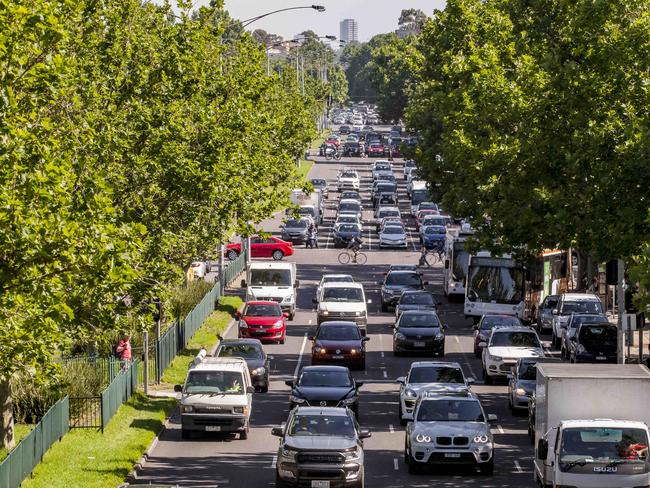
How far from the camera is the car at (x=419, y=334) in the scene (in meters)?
51.9

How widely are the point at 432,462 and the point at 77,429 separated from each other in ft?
28.8

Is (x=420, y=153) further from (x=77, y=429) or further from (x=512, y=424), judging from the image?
(x=77, y=429)

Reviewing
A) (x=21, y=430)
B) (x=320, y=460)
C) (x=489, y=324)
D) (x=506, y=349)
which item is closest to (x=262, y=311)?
(x=489, y=324)

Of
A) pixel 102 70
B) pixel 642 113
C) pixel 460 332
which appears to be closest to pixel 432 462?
pixel 642 113

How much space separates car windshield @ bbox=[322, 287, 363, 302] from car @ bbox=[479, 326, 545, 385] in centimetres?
1189

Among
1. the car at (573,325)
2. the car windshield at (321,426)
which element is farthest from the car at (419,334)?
the car windshield at (321,426)

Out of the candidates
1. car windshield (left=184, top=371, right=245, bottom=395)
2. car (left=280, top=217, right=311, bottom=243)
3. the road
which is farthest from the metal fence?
car (left=280, top=217, right=311, bottom=243)

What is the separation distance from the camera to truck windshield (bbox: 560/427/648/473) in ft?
88.7

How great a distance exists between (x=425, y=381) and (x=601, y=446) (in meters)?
12.0

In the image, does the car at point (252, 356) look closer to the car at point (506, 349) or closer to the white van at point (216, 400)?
the white van at point (216, 400)

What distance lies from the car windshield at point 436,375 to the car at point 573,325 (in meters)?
11.3

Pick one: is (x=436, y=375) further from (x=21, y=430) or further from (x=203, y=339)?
(x=203, y=339)

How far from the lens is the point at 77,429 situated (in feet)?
118

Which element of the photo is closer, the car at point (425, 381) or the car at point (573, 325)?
the car at point (425, 381)
